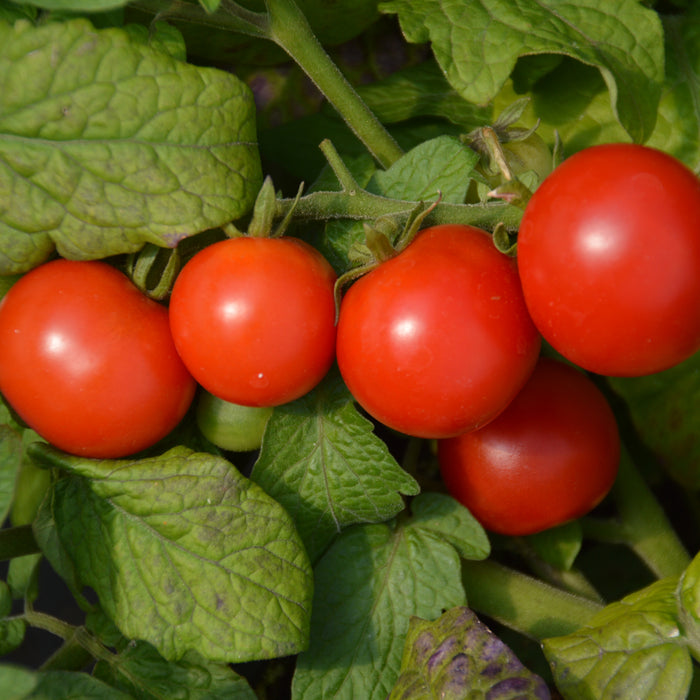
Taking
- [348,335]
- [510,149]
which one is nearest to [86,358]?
[348,335]

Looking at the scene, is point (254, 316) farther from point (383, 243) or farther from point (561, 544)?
point (561, 544)

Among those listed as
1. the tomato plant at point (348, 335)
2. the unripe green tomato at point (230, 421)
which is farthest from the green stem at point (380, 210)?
the unripe green tomato at point (230, 421)

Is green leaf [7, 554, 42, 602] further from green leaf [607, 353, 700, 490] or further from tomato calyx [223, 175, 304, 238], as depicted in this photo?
green leaf [607, 353, 700, 490]

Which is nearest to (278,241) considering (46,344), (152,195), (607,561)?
(152,195)

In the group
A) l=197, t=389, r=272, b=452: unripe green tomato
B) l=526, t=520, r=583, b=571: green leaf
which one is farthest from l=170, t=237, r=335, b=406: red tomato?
l=526, t=520, r=583, b=571: green leaf

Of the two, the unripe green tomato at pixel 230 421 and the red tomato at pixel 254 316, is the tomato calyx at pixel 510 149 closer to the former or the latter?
the red tomato at pixel 254 316
